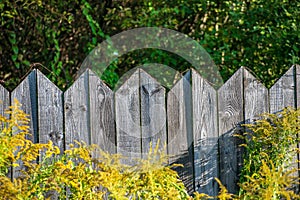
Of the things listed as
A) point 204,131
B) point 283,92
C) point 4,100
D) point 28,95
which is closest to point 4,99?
point 4,100

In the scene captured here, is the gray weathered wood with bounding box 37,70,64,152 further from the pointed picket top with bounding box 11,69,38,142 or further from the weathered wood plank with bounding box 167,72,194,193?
the weathered wood plank with bounding box 167,72,194,193

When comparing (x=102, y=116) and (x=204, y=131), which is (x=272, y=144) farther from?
(x=102, y=116)

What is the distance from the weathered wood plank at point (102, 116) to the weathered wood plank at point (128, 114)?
4cm

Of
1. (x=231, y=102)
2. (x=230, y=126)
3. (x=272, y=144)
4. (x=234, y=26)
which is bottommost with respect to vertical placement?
(x=272, y=144)

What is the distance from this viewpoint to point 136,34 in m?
5.58

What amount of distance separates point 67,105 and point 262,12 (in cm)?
264

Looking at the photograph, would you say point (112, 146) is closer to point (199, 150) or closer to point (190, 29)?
point (199, 150)

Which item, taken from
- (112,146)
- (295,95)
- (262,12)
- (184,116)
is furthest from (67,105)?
(262,12)

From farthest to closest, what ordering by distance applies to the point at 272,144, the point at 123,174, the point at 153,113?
1. the point at 153,113
2. the point at 272,144
3. the point at 123,174

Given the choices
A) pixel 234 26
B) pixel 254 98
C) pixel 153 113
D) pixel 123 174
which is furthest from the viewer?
pixel 234 26

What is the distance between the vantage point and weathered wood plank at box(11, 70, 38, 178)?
3182mm

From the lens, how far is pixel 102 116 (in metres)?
3.21

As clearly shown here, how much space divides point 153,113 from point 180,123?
185 mm

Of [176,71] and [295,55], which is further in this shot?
[176,71]
